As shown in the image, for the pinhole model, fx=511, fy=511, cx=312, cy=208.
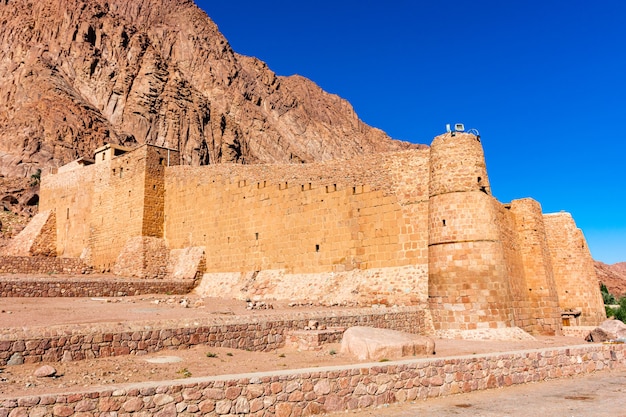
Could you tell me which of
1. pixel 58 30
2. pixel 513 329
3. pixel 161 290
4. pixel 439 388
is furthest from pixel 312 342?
pixel 58 30

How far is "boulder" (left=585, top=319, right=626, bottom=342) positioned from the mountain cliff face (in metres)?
38.6

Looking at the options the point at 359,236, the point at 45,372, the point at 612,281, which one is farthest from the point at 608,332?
the point at 612,281

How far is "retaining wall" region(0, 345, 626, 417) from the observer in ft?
17.4

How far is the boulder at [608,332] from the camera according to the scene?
1480 centimetres

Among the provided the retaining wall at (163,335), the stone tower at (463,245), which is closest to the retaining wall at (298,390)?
the retaining wall at (163,335)

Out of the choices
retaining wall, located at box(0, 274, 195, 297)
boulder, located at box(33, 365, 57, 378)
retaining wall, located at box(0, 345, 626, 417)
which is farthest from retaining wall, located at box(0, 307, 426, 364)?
retaining wall, located at box(0, 274, 195, 297)

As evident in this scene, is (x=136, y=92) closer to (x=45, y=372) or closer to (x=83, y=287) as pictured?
(x=83, y=287)

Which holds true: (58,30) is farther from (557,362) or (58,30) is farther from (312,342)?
(557,362)

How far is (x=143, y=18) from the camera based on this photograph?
7644 cm

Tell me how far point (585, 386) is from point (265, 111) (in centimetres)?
7241

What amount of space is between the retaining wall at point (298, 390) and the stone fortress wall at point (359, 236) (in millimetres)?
5495

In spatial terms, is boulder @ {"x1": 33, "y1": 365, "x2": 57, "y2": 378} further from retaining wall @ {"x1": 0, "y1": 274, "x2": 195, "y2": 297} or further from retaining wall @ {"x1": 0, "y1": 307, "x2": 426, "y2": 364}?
retaining wall @ {"x1": 0, "y1": 274, "x2": 195, "y2": 297}

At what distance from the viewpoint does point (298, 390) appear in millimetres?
6438

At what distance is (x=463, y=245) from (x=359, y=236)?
12.7 ft
